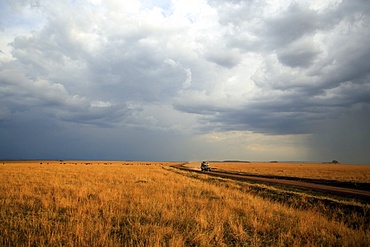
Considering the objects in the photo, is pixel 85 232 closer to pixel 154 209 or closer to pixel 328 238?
pixel 154 209

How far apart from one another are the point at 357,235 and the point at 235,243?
13.6 feet

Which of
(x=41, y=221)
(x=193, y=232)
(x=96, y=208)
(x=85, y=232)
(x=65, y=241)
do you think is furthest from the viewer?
(x=96, y=208)

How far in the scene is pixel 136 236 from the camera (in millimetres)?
6895

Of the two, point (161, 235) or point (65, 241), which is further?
point (161, 235)

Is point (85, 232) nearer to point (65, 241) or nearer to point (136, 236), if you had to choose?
point (65, 241)

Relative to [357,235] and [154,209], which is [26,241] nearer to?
[154,209]

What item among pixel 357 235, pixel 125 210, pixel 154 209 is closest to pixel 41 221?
pixel 125 210

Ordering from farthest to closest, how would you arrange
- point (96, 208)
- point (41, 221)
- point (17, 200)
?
point (17, 200), point (96, 208), point (41, 221)

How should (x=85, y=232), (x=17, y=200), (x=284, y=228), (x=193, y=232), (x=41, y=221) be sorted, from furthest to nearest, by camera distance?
(x=17, y=200), (x=284, y=228), (x=41, y=221), (x=193, y=232), (x=85, y=232)

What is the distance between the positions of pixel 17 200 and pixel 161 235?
898 cm

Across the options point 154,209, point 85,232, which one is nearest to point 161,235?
point 85,232

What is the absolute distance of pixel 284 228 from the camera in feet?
28.0

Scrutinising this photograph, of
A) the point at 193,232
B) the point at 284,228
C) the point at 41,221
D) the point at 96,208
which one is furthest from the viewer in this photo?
the point at 96,208

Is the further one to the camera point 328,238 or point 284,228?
point 284,228
